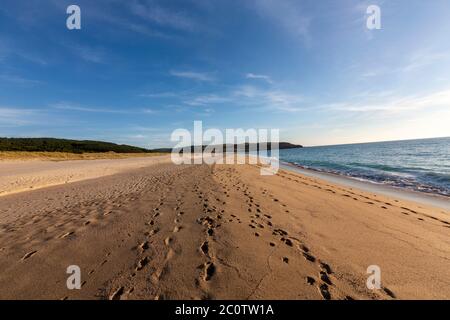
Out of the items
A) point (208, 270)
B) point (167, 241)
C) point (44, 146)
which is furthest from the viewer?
point (44, 146)

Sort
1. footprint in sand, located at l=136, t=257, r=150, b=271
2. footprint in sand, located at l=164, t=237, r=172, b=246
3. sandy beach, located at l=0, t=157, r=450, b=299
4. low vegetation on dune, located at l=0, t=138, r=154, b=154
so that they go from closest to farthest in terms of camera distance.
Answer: sandy beach, located at l=0, t=157, r=450, b=299 → footprint in sand, located at l=136, t=257, r=150, b=271 → footprint in sand, located at l=164, t=237, r=172, b=246 → low vegetation on dune, located at l=0, t=138, r=154, b=154

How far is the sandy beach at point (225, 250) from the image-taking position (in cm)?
365

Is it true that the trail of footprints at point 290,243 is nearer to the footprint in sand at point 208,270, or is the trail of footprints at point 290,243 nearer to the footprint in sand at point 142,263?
the footprint in sand at point 208,270

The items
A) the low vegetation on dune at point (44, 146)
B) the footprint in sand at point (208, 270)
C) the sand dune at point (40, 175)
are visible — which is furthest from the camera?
the low vegetation on dune at point (44, 146)

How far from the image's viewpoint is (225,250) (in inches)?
192

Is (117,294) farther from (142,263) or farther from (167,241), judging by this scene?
(167,241)

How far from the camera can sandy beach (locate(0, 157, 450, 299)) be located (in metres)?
3.65

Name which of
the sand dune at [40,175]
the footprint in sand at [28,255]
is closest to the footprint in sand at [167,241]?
the footprint in sand at [28,255]

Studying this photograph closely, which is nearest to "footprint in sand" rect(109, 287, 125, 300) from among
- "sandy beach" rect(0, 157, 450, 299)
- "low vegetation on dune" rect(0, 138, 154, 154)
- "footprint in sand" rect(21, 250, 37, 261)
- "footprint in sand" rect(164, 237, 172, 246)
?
"sandy beach" rect(0, 157, 450, 299)

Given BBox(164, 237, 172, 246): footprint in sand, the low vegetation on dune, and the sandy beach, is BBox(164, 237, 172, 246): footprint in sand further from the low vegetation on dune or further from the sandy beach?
the low vegetation on dune

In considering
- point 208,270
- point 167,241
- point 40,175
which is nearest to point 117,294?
point 208,270

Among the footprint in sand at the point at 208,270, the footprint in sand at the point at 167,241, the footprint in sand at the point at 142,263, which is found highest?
the footprint in sand at the point at 167,241

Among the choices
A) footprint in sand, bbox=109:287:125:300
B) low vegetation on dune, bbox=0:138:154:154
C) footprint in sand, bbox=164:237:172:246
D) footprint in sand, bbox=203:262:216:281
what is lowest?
footprint in sand, bbox=109:287:125:300
